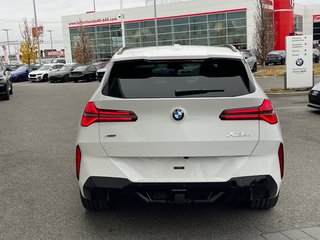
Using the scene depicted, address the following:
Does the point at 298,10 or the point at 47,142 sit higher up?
the point at 298,10

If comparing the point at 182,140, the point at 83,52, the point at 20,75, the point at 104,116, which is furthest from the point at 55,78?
the point at 182,140

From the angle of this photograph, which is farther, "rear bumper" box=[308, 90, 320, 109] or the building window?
the building window

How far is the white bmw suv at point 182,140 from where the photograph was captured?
345 centimetres

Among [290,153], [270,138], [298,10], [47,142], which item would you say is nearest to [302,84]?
[290,153]

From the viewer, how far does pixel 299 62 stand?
53.7 feet

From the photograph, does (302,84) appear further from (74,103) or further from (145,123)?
(145,123)

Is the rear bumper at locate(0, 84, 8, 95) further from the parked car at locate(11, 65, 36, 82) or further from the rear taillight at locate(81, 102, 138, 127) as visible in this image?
the parked car at locate(11, 65, 36, 82)

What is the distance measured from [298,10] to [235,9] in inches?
644

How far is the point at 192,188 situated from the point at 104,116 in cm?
99

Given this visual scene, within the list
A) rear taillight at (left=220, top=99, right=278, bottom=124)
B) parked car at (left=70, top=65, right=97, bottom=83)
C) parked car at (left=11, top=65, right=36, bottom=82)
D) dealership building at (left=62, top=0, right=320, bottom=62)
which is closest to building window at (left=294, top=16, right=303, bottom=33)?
dealership building at (left=62, top=0, right=320, bottom=62)

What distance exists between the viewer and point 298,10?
63.9 metres

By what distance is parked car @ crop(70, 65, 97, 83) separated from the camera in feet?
106

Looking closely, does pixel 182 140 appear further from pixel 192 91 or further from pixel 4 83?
pixel 4 83

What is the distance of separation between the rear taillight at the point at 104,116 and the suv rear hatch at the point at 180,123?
0.03 m
